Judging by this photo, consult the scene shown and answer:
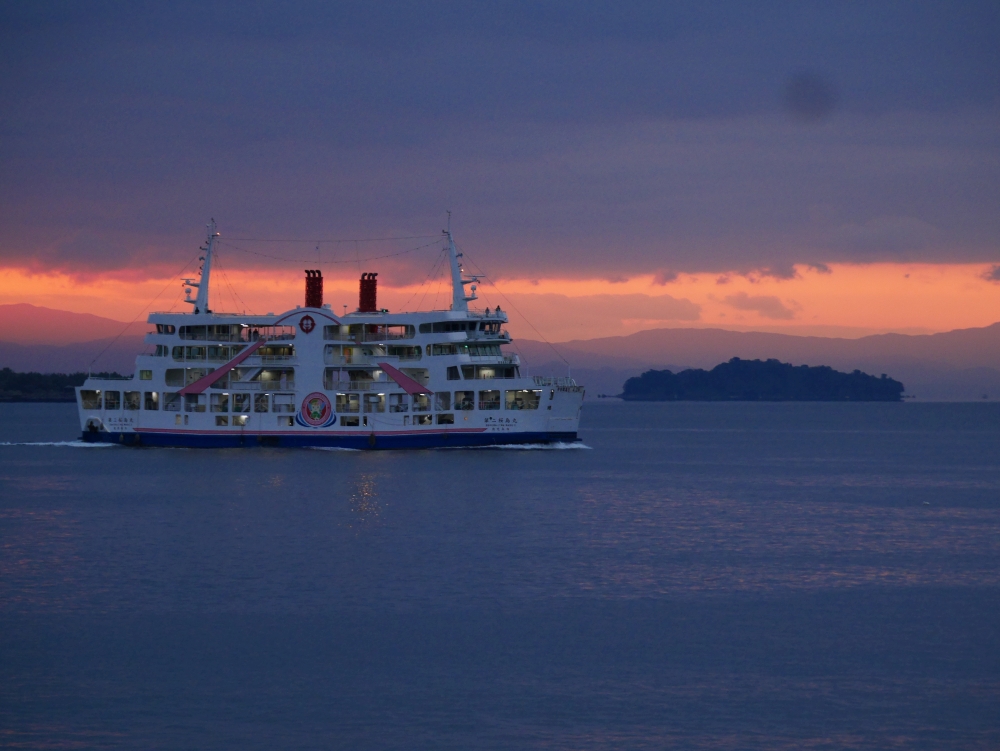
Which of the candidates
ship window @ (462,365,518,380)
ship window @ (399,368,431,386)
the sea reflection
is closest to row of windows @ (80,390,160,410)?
ship window @ (399,368,431,386)

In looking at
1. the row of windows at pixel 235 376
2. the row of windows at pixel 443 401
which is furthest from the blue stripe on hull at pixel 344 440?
the row of windows at pixel 235 376

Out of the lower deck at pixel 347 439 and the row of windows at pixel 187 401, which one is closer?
the lower deck at pixel 347 439

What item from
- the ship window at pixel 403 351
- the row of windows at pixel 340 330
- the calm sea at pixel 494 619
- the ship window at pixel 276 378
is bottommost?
the calm sea at pixel 494 619

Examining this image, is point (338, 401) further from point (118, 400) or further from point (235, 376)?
point (118, 400)

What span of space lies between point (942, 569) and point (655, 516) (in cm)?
1548

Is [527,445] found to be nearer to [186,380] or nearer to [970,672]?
[186,380]

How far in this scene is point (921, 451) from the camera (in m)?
108

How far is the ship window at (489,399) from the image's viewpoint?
80269 millimetres

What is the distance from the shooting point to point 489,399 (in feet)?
264

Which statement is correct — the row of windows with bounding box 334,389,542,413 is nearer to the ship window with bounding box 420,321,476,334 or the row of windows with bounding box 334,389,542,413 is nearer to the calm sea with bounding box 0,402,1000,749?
the ship window with bounding box 420,321,476,334

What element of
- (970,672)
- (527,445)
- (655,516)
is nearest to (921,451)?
(527,445)

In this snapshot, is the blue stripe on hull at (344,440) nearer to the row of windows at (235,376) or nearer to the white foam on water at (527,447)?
the white foam on water at (527,447)

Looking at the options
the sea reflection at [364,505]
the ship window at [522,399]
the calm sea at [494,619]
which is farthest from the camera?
the ship window at [522,399]

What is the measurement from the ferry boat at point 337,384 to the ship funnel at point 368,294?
0.09m
